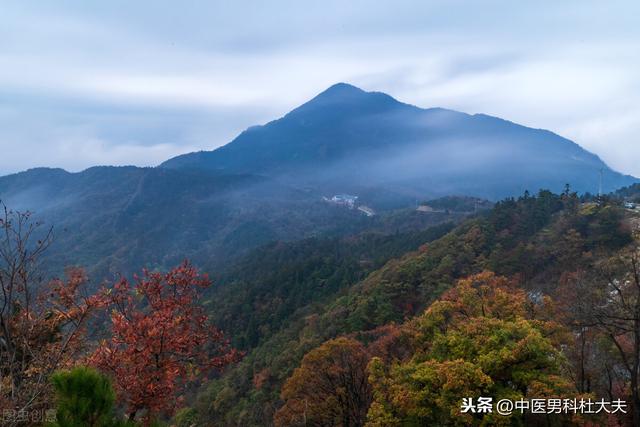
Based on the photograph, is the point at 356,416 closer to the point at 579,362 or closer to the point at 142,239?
the point at 579,362

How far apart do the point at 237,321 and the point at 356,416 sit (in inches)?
1827

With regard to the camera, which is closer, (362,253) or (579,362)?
(579,362)

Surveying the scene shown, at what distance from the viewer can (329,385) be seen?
1480cm

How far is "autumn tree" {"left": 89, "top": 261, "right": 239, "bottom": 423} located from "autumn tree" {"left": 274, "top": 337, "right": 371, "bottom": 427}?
297 inches

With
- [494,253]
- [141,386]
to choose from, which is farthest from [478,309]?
[494,253]

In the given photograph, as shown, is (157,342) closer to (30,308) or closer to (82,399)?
(30,308)

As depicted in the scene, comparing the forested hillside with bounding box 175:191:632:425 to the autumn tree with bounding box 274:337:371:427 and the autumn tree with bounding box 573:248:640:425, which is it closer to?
the autumn tree with bounding box 274:337:371:427

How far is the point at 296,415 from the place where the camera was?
14602 mm

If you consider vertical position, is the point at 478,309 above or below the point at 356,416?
above

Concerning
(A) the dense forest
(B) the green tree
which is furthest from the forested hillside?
(B) the green tree

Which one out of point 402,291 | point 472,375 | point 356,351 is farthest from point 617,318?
point 402,291

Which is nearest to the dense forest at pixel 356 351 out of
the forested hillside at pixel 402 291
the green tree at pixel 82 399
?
the green tree at pixel 82 399

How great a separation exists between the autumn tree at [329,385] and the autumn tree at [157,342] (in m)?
7.55

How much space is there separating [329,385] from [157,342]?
31.2 ft
